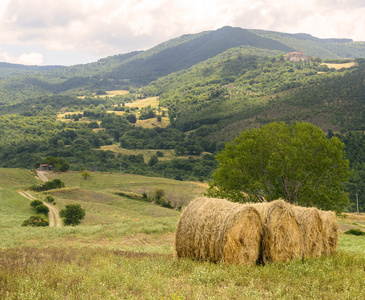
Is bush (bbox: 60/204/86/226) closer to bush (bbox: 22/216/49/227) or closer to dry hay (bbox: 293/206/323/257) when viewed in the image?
bush (bbox: 22/216/49/227)

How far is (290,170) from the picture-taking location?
2508 centimetres

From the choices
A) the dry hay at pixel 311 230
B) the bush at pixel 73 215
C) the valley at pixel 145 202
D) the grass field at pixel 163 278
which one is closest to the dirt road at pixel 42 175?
the valley at pixel 145 202

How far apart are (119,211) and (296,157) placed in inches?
1038

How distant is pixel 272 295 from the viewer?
6.95 meters

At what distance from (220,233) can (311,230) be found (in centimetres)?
377

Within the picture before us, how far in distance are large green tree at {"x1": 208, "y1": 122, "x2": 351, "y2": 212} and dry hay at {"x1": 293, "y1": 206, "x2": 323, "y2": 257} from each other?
12.4 meters

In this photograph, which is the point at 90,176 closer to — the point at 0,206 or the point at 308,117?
the point at 0,206

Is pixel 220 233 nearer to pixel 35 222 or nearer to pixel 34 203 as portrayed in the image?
pixel 35 222

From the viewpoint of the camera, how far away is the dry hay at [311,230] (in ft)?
38.1

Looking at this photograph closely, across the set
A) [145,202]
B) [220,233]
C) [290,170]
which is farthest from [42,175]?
[220,233]

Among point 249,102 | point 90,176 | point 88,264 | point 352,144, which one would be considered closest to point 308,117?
point 352,144

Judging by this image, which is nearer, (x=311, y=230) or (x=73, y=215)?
(x=311, y=230)

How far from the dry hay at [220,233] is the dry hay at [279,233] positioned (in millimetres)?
275

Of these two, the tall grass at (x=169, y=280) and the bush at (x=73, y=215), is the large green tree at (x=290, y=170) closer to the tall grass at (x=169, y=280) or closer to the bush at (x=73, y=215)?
the tall grass at (x=169, y=280)
